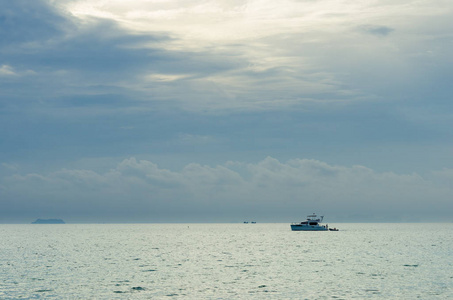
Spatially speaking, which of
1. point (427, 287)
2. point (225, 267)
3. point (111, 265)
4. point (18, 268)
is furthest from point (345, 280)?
point (18, 268)

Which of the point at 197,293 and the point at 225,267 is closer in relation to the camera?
the point at 197,293

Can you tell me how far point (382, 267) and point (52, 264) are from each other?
75.3 meters

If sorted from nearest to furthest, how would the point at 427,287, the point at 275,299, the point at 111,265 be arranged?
1. the point at 275,299
2. the point at 427,287
3. the point at 111,265

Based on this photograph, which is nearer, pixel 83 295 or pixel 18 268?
pixel 83 295

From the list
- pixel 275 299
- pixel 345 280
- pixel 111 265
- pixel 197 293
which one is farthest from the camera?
pixel 111 265

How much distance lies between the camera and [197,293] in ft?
255

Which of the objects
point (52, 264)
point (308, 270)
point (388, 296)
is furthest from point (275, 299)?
point (52, 264)

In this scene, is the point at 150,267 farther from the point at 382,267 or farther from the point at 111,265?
the point at 382,267

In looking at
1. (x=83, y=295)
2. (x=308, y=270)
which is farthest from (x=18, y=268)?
(x=308, y=270)

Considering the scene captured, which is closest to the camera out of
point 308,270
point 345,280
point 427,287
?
point 427,287

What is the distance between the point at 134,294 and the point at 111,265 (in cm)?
4708

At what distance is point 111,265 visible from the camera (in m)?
122

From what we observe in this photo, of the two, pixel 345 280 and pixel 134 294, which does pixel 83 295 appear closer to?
pixel 134 294

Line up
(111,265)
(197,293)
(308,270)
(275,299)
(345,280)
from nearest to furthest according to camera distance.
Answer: (275,299) < (197,293) < (345,280) < (308,270) < (111,265)
